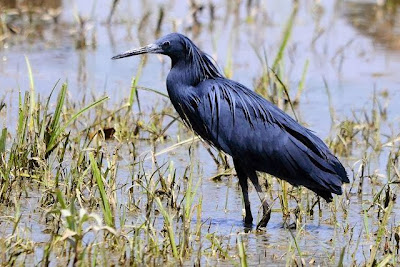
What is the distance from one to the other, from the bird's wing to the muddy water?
0.32 metres

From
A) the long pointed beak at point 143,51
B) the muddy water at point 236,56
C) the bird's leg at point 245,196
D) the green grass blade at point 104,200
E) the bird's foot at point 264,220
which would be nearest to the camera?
the green grass blade at point 104,200

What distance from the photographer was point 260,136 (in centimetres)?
561

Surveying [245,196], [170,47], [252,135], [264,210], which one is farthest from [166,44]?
[264,210]

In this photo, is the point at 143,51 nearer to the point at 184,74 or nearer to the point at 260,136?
the point at 184,74

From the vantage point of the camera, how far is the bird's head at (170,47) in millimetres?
5742

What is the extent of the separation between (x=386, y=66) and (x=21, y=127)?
5.70m

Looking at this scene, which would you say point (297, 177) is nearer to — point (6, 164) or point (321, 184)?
point (321, 184)

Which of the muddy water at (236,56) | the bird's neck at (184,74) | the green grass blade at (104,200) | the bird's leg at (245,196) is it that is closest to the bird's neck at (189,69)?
the bird's neck at (184,74)

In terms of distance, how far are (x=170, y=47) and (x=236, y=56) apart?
189 inches

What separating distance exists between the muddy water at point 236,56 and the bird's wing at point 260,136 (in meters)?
0.32

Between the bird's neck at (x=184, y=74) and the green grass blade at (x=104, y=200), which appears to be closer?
the green grass blade at (x=104, y=200)

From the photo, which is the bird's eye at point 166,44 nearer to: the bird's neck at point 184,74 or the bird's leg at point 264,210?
the bird's neck at point 184,74

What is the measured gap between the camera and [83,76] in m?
9.21

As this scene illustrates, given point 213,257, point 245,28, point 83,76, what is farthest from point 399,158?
point 245,28
